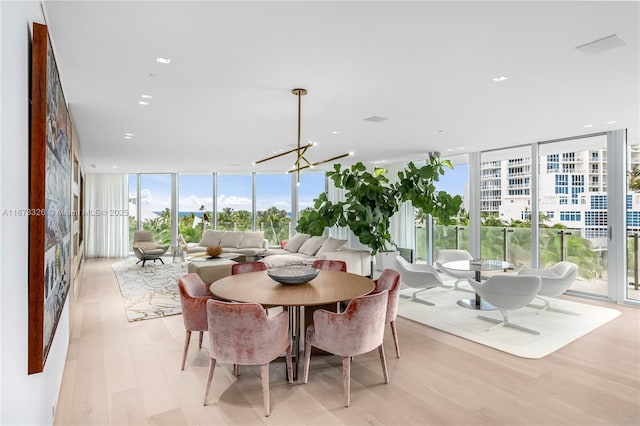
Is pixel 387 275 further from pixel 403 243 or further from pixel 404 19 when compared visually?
pixel 403 243

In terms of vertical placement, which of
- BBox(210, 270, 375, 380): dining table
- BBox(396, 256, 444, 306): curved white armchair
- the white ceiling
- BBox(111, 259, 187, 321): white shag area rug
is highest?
the white ceiling

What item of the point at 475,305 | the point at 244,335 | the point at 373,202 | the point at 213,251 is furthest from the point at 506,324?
the point at 213,251

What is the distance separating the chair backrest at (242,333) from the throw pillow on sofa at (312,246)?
5.43 m

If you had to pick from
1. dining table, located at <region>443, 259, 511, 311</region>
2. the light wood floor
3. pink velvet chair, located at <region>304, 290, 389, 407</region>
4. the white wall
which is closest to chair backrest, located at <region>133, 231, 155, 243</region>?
the light wood floor

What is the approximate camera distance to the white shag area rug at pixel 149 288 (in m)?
5.01

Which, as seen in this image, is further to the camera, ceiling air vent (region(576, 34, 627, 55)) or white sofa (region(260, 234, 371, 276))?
white sofa (region(260, 234, 371, 276))

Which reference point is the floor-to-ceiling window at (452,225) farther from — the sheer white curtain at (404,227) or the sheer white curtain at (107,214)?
the sheer white curtain at (107,214)

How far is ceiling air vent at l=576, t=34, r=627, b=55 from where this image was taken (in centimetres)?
254

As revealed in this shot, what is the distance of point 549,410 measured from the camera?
2543 mm

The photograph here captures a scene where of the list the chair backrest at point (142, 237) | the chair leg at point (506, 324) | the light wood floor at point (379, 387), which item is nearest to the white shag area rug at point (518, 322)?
the chair leg at point (506, 324)

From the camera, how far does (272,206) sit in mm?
10844

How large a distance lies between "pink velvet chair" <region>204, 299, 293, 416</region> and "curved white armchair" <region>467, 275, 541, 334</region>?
2619mm

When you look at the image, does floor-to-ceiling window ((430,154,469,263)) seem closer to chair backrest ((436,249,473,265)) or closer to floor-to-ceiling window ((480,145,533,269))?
floor-to-ceiling window ((480,145,533,269))

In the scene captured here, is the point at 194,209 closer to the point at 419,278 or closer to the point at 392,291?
the point at 419,278
